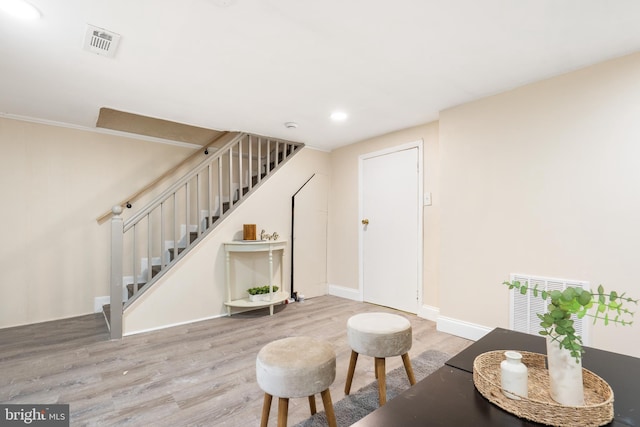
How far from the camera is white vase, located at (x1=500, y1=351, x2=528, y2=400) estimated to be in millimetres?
987

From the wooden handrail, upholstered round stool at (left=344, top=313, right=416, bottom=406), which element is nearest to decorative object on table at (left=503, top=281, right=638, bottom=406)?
upholstered round stool at (left=344, top=313, right=416, bottom=406)

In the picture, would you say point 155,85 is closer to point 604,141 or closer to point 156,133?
point 156,133

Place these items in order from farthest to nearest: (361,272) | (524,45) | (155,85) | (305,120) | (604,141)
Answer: (361,272) < (305,120) < (155,85) < (604,141) < (524,45)

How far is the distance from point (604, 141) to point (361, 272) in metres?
2.82

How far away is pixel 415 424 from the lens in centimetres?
90

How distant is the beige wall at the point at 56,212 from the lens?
3.17 metres

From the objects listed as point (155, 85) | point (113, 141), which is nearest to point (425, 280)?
point (155, 85)

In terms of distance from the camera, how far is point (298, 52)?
2016 mm

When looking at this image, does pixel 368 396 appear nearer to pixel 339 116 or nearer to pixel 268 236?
pixel 268 236

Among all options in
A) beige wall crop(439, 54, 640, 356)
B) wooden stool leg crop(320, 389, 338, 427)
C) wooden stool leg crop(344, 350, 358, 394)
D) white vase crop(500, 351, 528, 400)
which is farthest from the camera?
beige wall crop(439, 54, 640, 356)

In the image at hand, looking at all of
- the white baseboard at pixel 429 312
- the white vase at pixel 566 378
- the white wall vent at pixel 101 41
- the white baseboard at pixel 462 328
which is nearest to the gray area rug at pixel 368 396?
the white baseboard at pixel 462 328

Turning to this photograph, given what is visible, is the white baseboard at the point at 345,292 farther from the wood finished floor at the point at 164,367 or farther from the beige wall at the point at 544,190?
the beige wall at the point at 544,190

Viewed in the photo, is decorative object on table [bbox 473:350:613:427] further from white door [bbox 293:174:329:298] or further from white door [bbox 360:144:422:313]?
white door [bbox 293:174:329:298]

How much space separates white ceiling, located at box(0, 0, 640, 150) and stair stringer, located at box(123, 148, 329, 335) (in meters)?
1.25
